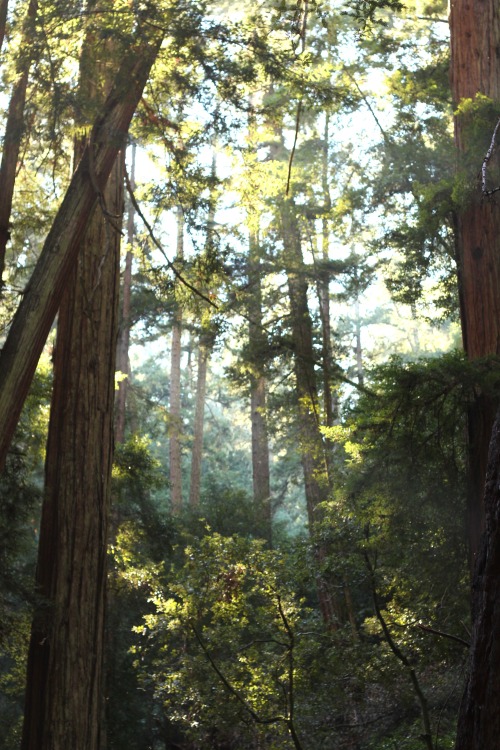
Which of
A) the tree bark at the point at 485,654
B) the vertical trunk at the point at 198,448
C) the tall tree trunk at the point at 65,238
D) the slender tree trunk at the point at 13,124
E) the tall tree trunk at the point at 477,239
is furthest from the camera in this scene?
the vertical trunk at the point at 198,448

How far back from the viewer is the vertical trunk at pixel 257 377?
14.8 meters

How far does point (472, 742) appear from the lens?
2736 millimetres

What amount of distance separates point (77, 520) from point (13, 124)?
10.9 ft

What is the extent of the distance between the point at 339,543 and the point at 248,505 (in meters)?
9.48

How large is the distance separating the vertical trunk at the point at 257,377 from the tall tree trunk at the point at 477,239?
3.60m

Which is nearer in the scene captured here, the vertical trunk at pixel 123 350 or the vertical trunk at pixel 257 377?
the vertical trunk at pixel 257 377

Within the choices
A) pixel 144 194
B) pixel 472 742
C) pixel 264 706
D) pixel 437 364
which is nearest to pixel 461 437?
pixel 437 364

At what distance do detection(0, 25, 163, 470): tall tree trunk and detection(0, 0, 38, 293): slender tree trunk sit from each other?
72 centimetres

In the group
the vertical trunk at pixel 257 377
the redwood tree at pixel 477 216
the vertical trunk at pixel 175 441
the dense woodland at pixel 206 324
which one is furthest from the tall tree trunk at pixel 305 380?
the redwood tree at pixel 477 216

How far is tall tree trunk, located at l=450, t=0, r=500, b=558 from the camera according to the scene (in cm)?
727

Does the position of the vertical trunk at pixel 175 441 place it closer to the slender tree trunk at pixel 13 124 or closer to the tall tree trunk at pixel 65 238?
the slender tree trunk at pixel 13 124

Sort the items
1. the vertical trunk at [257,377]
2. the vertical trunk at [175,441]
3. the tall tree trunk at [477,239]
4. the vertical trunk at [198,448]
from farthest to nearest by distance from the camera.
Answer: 1. the vertical trunk at [198,448]
2. the vertical trunk at [175,441]
3. the vertical trunk at [257,377]
4. the tall tree trunk at [477,239]

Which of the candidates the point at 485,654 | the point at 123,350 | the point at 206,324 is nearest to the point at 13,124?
the point at 206,324

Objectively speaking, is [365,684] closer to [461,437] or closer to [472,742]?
[461,437]
